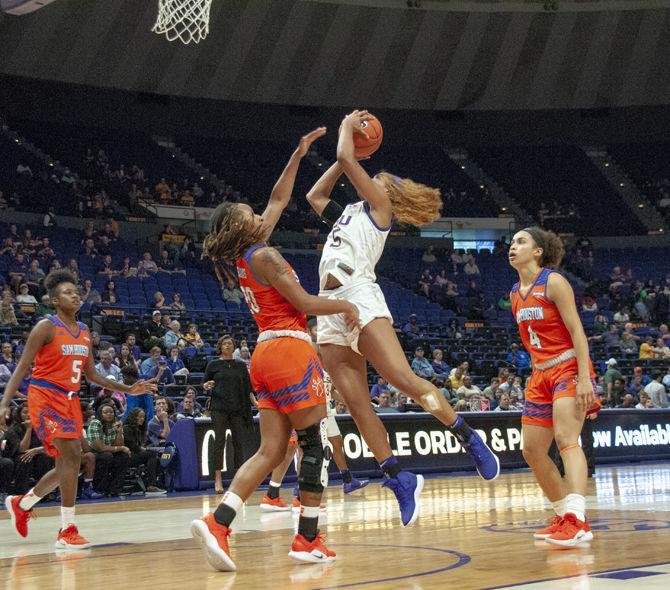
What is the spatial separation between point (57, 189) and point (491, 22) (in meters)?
13.2

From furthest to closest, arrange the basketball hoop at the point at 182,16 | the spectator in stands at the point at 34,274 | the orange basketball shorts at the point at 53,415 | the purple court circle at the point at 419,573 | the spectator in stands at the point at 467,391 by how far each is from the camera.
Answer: the spectator in stands at the point at 34,274, the spectator in stands at the point at 467,391, the basketball hoop at the point at 182,16, the orange basketball shorts at the point at 53,415, the purple court circle at the point at 419,573

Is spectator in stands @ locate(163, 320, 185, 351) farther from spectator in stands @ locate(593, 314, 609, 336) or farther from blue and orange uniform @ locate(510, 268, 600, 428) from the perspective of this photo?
spectator in stands @ locate(593, 314, 609, 336)

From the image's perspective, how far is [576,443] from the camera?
19.9ft

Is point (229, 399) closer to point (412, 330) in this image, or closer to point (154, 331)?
point (154, 331)

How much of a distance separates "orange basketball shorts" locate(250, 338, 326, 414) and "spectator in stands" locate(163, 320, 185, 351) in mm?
12811

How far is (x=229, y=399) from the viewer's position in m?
11.9

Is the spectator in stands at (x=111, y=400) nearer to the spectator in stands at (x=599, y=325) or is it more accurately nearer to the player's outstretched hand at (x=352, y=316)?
the player's outstretched hand at (x=352, y=316)

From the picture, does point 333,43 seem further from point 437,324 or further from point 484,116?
point 437,324

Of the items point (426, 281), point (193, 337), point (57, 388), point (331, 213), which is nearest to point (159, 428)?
point (193, 337)

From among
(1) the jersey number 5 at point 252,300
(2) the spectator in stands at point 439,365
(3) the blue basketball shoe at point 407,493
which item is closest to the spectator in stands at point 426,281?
(2) the spectator in stands at point 439,365

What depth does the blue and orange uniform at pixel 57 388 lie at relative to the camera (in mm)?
7004

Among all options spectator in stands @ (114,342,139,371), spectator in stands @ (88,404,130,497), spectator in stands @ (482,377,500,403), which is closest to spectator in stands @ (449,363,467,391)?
spectator in stands @ (482,377,500,403)

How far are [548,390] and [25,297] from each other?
14.4 meters

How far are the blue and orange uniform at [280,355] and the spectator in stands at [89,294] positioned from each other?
14.5 m
